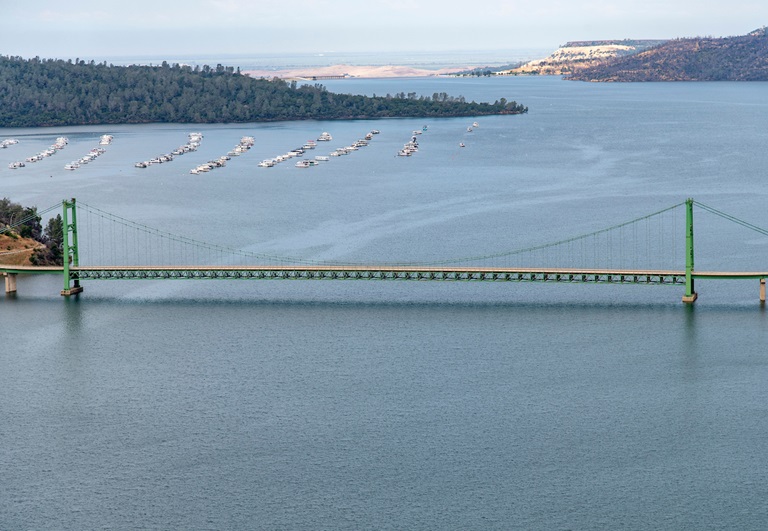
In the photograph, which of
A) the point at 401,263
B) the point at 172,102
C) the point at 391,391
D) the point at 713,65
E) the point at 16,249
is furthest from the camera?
the point at 713,65

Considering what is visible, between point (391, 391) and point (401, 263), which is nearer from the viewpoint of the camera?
point (391, 391)

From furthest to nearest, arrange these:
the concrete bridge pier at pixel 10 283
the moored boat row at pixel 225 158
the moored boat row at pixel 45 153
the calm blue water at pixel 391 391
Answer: the moored boat row at pixel 45 153, the moored boat row at pixel 225 158, the concrete bridge pier at pixel 10 283, the calm blue water at pixel 391 391

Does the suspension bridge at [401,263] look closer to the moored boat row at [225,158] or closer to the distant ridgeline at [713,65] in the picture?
the moored boat row at [225,158]

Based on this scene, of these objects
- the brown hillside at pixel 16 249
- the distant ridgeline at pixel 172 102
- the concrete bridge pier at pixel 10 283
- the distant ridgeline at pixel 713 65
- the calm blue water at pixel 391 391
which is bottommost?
the calm blue water at pixel 391 391

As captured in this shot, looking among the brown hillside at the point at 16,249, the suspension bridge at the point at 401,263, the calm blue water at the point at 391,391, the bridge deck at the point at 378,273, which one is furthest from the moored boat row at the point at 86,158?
the bridge deck at the point at 378,273

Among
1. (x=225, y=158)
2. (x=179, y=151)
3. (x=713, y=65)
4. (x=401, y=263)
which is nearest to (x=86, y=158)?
(x=179, y=151)

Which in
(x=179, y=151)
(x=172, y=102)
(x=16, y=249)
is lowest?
(x=16, y=249)

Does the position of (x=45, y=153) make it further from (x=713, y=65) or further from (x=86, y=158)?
(x=713, y=65)
